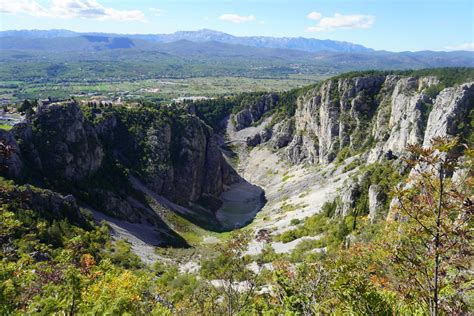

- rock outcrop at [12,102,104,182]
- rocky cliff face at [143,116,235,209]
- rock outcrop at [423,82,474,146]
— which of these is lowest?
rocky cliff face at [143,116,235,209]

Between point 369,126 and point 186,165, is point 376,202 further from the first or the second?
point 369,126

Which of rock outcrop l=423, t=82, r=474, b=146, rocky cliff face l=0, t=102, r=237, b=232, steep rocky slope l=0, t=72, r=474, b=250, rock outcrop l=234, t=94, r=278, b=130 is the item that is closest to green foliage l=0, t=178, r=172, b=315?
steep rocky slope l=0, t=72, r=474, b=250

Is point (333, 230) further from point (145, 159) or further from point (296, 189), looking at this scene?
point (145, 159)

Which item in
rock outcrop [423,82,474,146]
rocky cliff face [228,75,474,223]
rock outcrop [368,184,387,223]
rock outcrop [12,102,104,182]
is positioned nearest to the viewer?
rock outcrop [368,184,387,223]

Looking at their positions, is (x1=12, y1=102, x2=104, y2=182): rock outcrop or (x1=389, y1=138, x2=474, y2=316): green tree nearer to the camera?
(x1=389, y1=138, x2=474, y2=316): green tree

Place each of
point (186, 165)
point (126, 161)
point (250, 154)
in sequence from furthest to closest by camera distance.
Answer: point (250, 154) → point (186, 165) → point (126, 161)

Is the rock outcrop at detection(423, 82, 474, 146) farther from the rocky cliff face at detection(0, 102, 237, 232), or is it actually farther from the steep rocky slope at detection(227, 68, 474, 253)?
the rocky cliff face at detection(0, 102, 237, 232)

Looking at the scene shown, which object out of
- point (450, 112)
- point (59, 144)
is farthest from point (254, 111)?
point (59, 144)

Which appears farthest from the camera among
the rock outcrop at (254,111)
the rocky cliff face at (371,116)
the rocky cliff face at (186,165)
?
the rock outcrop at (254,111)

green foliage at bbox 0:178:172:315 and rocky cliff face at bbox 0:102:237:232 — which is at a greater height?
green foliage at bbox 0:178:172:315

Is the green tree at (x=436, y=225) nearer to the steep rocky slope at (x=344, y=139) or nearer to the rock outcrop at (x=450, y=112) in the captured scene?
the steep rocky slope at (x=344, y=139)

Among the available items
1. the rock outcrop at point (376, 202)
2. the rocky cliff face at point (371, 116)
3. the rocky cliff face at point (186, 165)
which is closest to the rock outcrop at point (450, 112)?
the rocky cliff face at point (371, 116)

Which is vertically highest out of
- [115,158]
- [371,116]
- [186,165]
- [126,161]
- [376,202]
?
[371,116]
